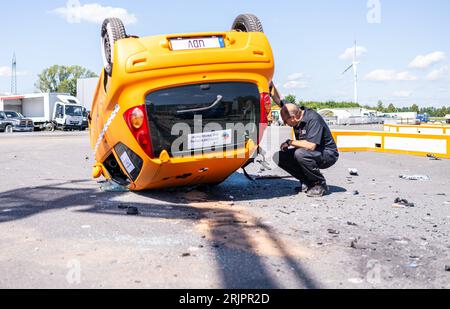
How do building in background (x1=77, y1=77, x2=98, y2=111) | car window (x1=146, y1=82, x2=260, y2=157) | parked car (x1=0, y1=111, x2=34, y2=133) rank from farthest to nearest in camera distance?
building in background (x1=77, y1=77, x2=98, y2=111) → parked car (x1=0, y1=111, x2=34, y2=133) → car window (x1=146, y1=82, x2=260, y2=157)

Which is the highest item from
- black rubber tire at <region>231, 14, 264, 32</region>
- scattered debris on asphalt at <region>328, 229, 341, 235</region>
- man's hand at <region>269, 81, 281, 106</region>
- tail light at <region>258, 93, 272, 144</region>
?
black rubber tire at <region>231, 14, 264, 32</region>

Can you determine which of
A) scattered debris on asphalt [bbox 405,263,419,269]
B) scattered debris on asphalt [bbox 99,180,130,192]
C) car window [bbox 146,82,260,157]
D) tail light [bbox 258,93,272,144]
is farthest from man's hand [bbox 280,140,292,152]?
scattered debris on asphalt [bbox 405,263,419,269]

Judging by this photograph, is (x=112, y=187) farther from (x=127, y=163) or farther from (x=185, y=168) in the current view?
(x=185, y=168)

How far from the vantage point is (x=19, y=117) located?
33.8 m

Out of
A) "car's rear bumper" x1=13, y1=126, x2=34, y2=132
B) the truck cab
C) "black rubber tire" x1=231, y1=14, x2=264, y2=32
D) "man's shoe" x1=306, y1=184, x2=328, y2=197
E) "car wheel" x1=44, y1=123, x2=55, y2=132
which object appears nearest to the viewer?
"black rubber tire" x1=231, y1=14, x2=264, y2=32

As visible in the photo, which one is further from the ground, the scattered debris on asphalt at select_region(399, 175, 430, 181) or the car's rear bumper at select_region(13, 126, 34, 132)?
the car's rear bumper at select_region(13, 126, 34, 132)

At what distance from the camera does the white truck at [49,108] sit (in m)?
33.9

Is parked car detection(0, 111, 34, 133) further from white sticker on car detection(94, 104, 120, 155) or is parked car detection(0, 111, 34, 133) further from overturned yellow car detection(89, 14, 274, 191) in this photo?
overturned yellow car detection(89, 14, 274, 191)

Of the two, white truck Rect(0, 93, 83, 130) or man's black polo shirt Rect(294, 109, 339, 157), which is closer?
man's black polo shirt Rect(294, 109, 339, 157)

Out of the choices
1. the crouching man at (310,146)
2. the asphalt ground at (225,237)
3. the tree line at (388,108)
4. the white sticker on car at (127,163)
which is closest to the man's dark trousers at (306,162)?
the crouching man at (310,146)

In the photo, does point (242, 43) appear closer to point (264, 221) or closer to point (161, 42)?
point (161, 42)

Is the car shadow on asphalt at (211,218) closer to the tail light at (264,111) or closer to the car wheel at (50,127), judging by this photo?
the tail light at (264,111)

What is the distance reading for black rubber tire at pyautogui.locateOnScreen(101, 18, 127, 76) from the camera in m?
5.32

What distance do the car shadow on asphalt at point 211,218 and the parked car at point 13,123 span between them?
28422 millimetres
